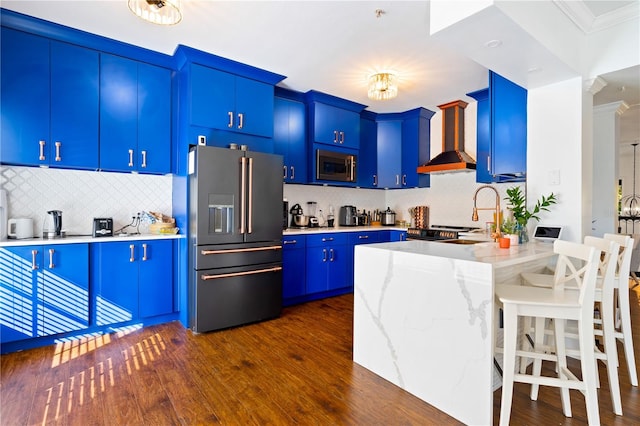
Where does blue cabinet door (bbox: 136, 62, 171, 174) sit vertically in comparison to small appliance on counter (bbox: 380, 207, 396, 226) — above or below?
above

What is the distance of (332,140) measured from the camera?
4.55 meters


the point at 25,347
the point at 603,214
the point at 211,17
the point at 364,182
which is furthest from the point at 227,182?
the point at 603,214

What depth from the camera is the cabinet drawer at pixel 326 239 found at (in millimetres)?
4094

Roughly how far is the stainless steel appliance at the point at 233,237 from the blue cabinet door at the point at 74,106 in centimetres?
91

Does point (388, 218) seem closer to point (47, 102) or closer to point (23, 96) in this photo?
point (47, 102)

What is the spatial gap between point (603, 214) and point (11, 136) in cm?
607

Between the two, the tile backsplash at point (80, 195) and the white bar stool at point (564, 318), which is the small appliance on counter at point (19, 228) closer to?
the tile backsplash at point (80, 195)

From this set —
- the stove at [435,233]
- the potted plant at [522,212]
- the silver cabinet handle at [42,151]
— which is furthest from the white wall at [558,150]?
the silver cabinet handle at [42,151]

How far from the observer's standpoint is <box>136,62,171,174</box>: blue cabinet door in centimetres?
324

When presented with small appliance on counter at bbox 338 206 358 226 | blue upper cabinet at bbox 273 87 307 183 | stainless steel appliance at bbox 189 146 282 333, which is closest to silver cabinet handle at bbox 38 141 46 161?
stainless steel appliance at bbox 189 146 282 333

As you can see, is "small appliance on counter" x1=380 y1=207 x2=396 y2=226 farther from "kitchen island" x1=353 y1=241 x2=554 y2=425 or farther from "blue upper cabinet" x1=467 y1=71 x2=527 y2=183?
"kitchen island" x1=353 y1=241 x2=554 y2=425

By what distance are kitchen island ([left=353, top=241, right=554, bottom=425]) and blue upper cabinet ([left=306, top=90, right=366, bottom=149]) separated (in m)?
2.45

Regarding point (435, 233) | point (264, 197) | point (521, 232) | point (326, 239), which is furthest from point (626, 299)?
point (264, 197)

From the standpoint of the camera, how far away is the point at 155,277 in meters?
3.21
